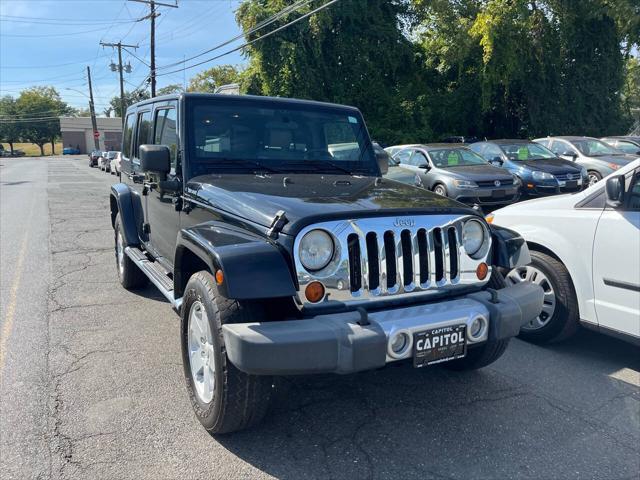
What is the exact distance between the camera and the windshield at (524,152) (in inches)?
549

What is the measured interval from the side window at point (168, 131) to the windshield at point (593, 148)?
14529mm

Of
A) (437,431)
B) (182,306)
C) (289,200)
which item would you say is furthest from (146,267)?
(437,431)

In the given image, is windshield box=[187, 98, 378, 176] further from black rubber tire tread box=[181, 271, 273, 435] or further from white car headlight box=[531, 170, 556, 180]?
white car headlight box=[531, 170, 556, 180]

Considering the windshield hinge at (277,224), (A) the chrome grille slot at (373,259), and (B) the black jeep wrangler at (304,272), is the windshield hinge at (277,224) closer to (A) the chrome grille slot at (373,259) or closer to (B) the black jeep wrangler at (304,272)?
(B) the black jeep wrangler at (304,272)

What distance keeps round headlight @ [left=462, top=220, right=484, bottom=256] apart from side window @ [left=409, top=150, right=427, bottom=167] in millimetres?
10023

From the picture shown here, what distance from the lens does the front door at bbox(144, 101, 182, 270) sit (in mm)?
4070

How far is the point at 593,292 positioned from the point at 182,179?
3250 mm

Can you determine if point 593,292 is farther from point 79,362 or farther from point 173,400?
point 79,362

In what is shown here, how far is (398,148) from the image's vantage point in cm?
1459

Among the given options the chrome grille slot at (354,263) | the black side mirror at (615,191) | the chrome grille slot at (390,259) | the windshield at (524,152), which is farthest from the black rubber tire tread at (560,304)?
the windshield at (524,152)

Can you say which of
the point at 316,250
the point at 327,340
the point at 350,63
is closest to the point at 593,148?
the point at 350,63

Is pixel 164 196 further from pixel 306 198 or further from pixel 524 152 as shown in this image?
pixel 524 152

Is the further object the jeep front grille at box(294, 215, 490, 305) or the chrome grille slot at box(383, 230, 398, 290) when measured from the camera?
the chrome grille slot at box(383, 230, 398, 290)

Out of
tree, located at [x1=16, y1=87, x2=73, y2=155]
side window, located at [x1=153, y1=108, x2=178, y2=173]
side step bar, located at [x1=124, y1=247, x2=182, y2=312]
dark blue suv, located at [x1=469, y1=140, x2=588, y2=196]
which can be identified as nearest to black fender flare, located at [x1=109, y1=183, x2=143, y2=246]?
side step bar, located at [x1=124, y1=247, x2=182, y2=312]
